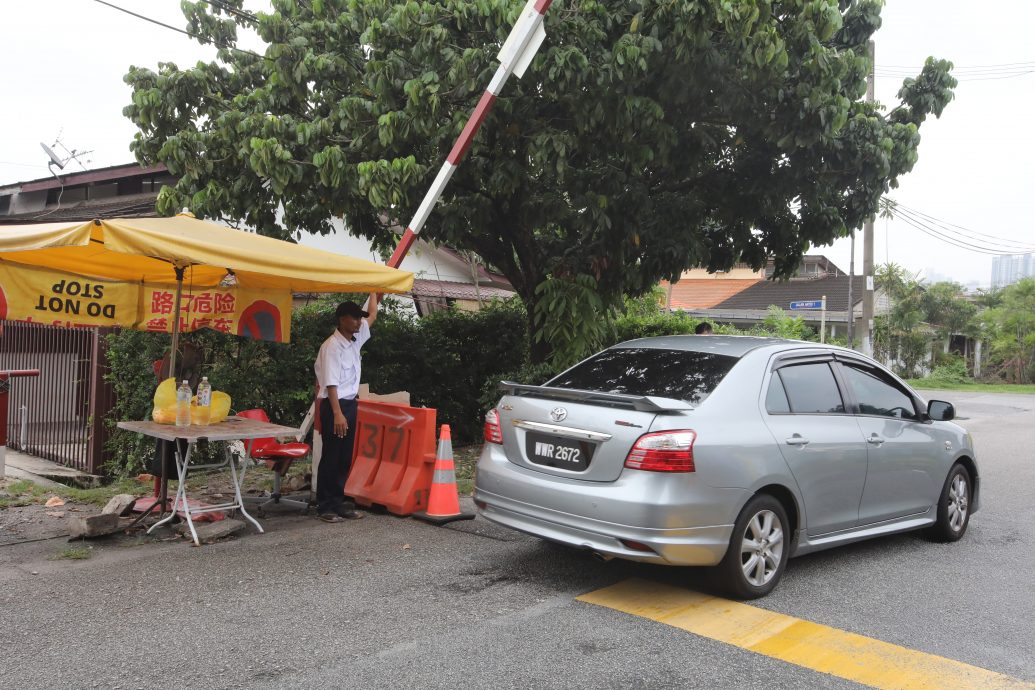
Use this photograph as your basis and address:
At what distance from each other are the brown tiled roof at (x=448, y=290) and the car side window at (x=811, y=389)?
11.9m

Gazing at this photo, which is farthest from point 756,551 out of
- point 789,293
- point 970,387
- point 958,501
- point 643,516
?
point 789,293

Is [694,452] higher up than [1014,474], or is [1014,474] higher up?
[694,452]

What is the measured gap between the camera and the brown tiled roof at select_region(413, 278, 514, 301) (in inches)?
711

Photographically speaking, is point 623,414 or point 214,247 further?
point 214,247

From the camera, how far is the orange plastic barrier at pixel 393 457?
702 cm

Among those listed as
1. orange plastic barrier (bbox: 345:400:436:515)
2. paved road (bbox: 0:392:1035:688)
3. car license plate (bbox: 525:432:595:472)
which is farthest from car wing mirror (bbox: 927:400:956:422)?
orange plastic barrier (bbox: 345:400:436:515)

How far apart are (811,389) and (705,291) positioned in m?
39.5

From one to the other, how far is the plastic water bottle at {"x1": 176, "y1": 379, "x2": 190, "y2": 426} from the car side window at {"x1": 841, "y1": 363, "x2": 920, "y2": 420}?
192 inches

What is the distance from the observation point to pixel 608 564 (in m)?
5.75

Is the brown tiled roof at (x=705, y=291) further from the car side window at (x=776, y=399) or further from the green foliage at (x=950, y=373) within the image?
the car side window at (x=776, y=399)

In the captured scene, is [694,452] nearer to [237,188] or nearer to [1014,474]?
[237,188]

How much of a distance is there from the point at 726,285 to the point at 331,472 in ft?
131

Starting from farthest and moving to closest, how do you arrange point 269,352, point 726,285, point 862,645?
point 726,285
point 269,352
point 862,645

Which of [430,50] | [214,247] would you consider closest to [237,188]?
[430,50]
